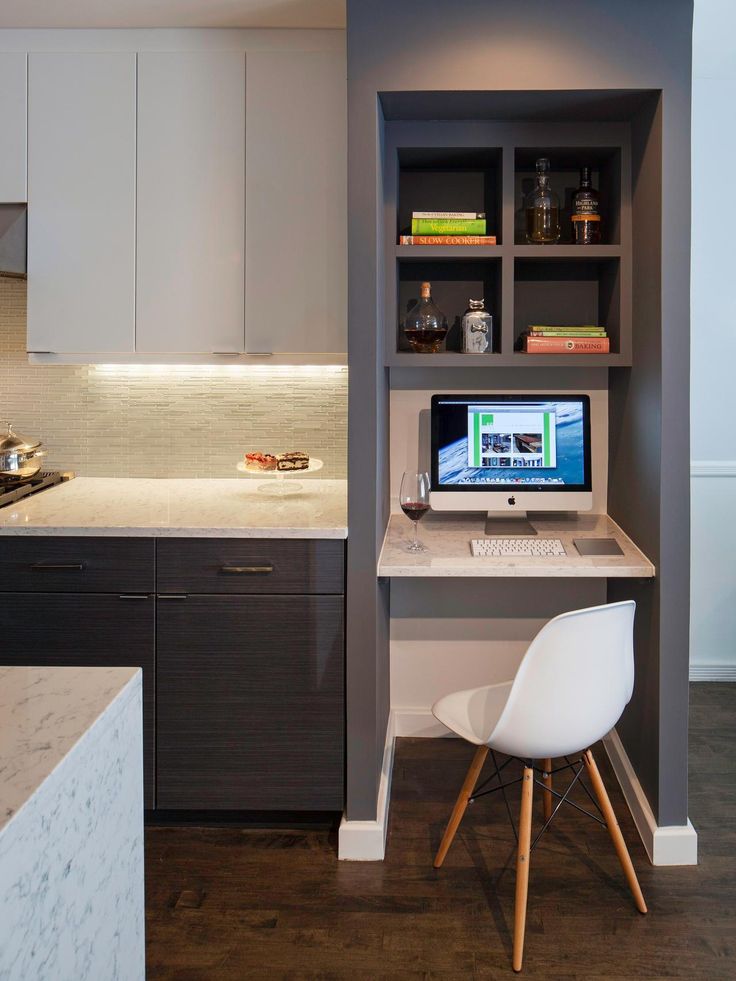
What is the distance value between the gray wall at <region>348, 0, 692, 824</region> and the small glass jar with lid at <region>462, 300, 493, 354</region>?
17.5 inches

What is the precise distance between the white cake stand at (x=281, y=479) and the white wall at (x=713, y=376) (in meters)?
1.75

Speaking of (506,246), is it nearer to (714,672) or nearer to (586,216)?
(586,216)

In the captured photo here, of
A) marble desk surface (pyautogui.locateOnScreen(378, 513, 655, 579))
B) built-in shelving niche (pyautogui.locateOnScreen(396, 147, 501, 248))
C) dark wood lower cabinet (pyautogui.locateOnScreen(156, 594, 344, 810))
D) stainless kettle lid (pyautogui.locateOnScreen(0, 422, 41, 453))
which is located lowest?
dark wood lower cabinet (pyautogui.locateOnScreen(156, 594, 344, 810))

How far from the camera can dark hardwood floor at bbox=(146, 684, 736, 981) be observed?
7.00 feet

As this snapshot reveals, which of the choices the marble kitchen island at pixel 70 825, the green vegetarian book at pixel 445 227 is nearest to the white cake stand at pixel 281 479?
the green vegetarian book at pixel 445 227

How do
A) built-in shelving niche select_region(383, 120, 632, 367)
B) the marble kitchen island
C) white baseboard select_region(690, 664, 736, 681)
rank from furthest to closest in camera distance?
1. white baseboard select_region(690, 664, 736, 681)
2. built-in shelving niche select_region(383, 120, 632, 367)
3. the marble kitchen island

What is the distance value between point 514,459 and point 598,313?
590 mm

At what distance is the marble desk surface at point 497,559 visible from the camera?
8.22 feet

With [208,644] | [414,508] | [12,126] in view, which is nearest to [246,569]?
[208,644]

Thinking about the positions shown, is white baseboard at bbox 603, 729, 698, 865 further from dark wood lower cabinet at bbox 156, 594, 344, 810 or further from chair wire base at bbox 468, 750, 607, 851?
dark wood lower cabinet at bbox 156, 594, 344, 810

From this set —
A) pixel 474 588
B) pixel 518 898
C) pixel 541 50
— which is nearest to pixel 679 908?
pixel 518 898

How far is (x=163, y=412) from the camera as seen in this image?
3.38 meters

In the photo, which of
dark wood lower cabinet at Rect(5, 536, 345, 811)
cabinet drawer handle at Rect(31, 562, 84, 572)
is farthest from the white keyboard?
cabinet drawer handle at Rect(31, 562, 84, 572)

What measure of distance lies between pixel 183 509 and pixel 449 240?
1.16 meters
